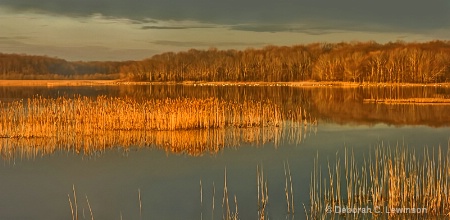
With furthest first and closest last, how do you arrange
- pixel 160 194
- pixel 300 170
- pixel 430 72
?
pixel 430 72
pixel 300 170
pixel 160 194

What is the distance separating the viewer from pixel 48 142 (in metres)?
13.8

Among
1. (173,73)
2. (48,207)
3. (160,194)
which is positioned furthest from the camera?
(173,73)

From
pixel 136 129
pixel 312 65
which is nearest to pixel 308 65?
pixel 312 65

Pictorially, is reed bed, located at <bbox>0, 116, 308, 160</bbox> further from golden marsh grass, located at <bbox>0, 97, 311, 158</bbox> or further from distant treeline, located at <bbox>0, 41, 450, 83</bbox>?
distant treeline, located at <bbox>0, 41, 450, 83</bbox>

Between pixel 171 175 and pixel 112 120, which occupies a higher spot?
pixel 112 120

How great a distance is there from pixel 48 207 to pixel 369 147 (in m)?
7.88

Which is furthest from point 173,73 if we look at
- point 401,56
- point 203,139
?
point 203,139

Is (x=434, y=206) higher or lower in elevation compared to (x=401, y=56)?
lower

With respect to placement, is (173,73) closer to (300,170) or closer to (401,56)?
(401,56)

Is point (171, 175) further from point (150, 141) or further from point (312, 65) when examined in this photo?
point (312, 65)

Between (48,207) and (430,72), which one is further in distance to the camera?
(430,72)

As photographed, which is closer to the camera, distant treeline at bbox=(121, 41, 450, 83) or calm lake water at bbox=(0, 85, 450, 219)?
calm lake water at bbox=(0, 85, 450, 219)

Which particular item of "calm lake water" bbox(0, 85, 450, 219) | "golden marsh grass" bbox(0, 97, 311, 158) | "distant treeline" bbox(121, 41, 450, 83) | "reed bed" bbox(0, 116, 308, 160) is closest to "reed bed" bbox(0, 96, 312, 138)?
"golden marsh grass" bbox(0, 97, 311, 158)

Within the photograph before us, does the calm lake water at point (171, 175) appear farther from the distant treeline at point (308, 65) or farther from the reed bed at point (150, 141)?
the distant treeline at point (308, 65)
